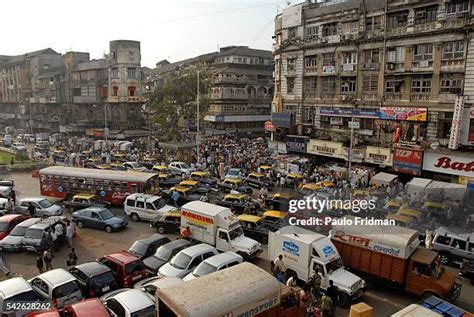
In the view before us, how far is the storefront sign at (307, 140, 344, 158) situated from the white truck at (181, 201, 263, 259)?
63.7 ft

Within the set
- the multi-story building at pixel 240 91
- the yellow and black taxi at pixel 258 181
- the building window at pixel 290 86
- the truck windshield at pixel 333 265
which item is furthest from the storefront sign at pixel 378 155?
the multi-story building at pixel 240 91

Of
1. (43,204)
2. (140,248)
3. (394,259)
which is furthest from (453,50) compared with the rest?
(43,204)

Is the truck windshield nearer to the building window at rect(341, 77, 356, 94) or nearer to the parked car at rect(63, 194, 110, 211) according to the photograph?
the parked car at rect(63, 194, 110, 211)

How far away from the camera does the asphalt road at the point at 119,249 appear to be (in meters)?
15.1

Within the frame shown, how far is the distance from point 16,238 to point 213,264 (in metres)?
11.2

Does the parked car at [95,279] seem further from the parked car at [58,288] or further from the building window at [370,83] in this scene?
the building window at [370,83]

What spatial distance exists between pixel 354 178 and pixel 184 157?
18854 millimetres

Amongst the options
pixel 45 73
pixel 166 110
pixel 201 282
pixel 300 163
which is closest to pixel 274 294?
pixel 201 282

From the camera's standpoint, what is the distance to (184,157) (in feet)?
141

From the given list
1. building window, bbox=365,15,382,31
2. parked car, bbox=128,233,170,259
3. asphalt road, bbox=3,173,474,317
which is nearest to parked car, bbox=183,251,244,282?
asphalt road, bbox=3,173,474,317

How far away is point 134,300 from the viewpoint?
1245 cm

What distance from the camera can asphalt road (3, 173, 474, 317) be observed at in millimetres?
15102

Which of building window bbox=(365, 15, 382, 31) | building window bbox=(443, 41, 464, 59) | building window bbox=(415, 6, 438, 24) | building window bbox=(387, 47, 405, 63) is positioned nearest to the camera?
building window bbox=(443, 41, 464, 59)

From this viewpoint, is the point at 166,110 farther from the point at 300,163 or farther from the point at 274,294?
the point at 274,294
